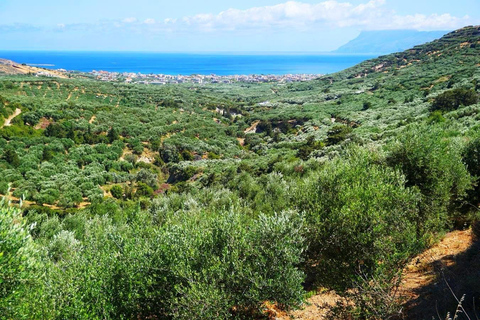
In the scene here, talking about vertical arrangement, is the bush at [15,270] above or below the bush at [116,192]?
above

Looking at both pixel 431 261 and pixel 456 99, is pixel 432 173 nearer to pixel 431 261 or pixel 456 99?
pixel 431 261

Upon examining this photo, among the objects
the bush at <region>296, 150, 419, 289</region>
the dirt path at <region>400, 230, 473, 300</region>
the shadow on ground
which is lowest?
the dirt path at <region>400, 230, 473, 300</region>

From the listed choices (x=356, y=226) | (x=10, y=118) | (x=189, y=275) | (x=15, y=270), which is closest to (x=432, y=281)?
(x=356, y=226)

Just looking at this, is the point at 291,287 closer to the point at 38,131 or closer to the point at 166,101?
the point at 38,131

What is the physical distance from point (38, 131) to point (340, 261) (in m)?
44.9

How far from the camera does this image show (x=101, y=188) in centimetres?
3161

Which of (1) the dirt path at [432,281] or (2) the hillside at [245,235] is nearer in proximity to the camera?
(2) the hillside at [245,235]

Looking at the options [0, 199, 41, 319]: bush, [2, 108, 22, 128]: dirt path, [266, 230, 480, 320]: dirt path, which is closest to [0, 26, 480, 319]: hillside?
[0, 199, 41, 319]: bush

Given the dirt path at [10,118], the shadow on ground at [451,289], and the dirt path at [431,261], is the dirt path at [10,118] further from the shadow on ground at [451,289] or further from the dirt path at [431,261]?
the shadow on ground at [451,289]

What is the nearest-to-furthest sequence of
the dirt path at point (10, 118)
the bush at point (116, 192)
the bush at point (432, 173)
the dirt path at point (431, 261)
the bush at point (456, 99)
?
the dirt path at point (431, 261)
the bush at point (432, 173)
the bush at point (116, 192)
the bush at point (456, 99)
the dirt path at point (10, 118)

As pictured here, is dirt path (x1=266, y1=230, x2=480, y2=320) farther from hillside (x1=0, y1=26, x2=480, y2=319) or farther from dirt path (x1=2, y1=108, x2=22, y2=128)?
dirt path (x1=2, y1=108, x2=22, y2=128)

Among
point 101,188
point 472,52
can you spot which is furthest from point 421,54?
point 101,188

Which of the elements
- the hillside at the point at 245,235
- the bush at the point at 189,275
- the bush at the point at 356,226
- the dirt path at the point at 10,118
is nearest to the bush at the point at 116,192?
the hillside at the point at 245,235

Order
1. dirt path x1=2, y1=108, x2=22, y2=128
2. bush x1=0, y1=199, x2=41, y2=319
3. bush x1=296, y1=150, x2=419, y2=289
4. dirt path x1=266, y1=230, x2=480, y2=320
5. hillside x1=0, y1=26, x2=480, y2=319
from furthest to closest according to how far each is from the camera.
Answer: dirt path x1=2, y1=108, x2=22, y2=128
bush x1=296, y1=150, x2=419, y2=289
dirt path x1=266, y1=230, x2=480, y2=320
hillside x1=0, y1=26, x2=480, y2=319
bush x1=0, y1=199, x2=41, y2=319
